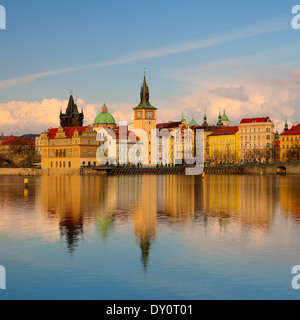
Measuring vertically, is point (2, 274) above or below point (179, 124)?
below

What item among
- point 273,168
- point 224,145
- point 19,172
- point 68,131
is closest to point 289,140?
point 224,145

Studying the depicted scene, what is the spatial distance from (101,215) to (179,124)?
6562 inches

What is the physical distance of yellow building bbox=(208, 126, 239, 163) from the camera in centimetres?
17938

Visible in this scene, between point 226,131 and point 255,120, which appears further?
point 226,131

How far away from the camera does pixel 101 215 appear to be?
32906 mm

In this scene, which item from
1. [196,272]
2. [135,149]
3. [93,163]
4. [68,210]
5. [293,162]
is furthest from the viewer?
[135,149]

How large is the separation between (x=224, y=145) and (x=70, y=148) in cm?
5696

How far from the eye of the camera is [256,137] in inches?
7067

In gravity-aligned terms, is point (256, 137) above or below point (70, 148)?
above

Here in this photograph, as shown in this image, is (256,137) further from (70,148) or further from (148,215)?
(148,215)

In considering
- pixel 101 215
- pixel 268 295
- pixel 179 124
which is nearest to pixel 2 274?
pixel 268 295

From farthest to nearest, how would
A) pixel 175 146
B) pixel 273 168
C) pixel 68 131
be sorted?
pixel 175 146 < pixel 68 131 < pixel 273 168

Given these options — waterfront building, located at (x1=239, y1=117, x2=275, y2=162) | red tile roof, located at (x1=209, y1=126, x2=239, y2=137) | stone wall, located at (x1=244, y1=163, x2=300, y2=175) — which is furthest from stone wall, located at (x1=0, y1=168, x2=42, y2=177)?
red tile roof, located at (x1=209, y1=126, x2=239, y2=137)

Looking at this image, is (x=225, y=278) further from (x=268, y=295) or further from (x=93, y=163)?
(x=93, y=163)
